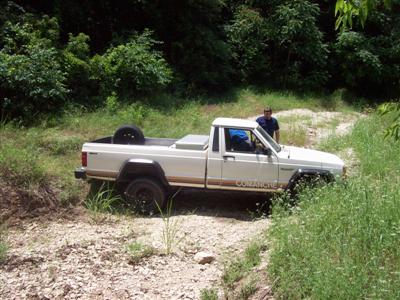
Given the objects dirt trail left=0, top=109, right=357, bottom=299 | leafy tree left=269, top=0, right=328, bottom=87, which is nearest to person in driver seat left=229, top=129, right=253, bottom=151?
dirt trail left=0, top=109, right=357, bottom=299

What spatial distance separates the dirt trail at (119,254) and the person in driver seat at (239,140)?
1144 millimetres

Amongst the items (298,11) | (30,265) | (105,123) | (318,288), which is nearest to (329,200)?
(318,288)

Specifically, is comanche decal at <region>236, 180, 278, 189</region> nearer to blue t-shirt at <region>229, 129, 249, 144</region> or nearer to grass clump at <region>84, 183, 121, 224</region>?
blue t-shirt at <region>229, 129, 249, 144</region>

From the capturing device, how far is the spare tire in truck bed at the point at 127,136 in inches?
360

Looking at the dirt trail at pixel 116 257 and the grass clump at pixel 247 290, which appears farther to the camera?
the dirt trail at pixel 116 257

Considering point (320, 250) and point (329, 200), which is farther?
point (329, 200)

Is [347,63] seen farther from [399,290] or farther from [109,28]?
[399,290]

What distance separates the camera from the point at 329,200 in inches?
251

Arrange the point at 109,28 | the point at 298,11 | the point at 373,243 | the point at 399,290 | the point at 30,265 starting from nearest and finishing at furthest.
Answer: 1. the point at 399,290
2. the point at 373,243
3. the point at 30,265
4. the point at 109,28
5. the point at 298,11

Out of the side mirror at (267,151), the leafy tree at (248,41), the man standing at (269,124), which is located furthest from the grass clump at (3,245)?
the leafy tree at (248,41)

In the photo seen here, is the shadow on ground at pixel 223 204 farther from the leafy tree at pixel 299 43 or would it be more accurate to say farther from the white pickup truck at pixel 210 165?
the leafy tree at pixel 299 43

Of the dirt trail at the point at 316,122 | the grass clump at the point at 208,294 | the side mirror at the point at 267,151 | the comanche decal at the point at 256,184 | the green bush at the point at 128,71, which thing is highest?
the green bush at the point at 128,71

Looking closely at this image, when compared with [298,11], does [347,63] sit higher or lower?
lower

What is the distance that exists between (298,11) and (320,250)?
1681 centimetres
